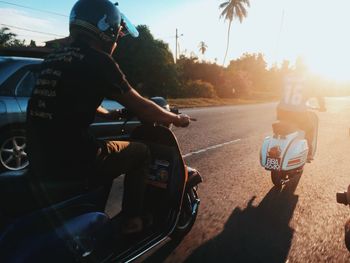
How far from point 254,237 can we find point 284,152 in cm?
169

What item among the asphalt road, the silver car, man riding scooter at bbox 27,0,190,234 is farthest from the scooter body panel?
the silver car

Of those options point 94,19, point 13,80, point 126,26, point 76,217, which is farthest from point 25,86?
point 76,217

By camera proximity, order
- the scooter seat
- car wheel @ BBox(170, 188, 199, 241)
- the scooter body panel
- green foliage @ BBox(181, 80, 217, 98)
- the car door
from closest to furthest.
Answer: car wheel @ BBox(170, 188, 199, 241), the scooter body panel, the scooter seat, the car door, green foliage @ BBox(181, 80, 217, 98)

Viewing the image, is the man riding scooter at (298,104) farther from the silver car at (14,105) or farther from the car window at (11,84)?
the car window at (11,84)

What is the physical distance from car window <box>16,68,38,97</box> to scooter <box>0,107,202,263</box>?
335 centimetres

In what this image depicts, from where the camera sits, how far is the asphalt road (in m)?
3.67

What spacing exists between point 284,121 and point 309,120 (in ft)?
1.57

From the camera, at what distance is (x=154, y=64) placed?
36.3 metres

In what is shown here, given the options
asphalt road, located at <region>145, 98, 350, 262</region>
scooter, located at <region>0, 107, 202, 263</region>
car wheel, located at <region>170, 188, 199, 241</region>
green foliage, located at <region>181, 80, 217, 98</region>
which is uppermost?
scooter, located at <region>0, 107, 202, 263</region>

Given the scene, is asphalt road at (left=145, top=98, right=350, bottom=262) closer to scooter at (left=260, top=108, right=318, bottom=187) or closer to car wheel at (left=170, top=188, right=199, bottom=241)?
car wheel at (left=170, top=188, right=199, bottom=241)

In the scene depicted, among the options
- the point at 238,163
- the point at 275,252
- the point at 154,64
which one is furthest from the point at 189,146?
the point at 154,64

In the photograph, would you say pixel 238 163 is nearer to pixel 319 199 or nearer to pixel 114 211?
pixel 319 199

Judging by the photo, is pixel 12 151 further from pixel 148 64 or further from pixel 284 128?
pixel 148 64

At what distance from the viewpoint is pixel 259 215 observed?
15.2 ft
